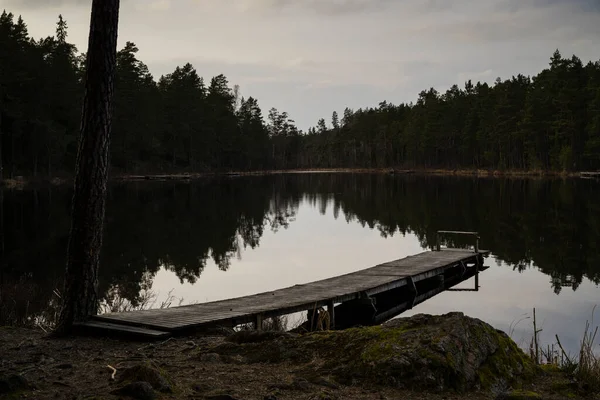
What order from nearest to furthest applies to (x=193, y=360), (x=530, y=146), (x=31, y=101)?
(x=193, y=360)
(x=31, y=101)
(x=530, y=146)

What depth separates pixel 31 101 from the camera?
57.1 m

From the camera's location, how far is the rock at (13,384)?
4984 millimetres

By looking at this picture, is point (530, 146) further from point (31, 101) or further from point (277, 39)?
point (31, 101)

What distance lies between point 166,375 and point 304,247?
2211 centimetres

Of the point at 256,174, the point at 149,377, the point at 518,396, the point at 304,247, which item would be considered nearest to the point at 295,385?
the point at 149,377

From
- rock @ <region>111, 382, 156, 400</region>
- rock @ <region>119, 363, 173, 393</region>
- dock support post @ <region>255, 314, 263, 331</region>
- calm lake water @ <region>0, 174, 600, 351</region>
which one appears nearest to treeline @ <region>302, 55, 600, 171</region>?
calm lake water @ <region>0, 174, 600, 351</region>

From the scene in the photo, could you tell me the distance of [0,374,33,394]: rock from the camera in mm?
4984

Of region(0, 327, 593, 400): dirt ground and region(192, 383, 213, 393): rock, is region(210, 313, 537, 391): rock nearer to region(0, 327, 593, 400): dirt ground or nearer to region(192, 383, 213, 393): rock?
region(0, 327, 593, 400): dirt ground

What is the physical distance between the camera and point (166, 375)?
5.59m

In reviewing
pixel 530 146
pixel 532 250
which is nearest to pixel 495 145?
pixel 530 146

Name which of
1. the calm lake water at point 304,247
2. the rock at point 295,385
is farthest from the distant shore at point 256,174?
the rock at point 295,385

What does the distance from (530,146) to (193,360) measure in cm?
8810

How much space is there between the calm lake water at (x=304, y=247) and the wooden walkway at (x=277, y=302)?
1154 mm

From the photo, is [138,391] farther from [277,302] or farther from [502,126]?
[502,126]
